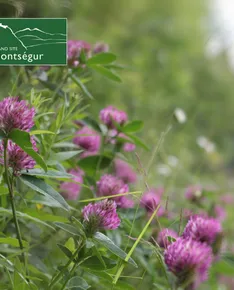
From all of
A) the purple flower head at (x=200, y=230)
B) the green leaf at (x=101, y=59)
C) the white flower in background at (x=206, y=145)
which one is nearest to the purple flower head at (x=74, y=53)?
the green leaf at (x=101, y=59)

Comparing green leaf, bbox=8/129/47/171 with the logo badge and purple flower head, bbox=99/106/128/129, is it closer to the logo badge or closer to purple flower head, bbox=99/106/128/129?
the logo badge

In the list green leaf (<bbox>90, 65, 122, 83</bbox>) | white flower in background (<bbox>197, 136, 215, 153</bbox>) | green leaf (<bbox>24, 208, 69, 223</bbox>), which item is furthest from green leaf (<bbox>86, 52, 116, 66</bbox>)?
white flower in background (<bbox>197, 136, 215, 153</bbox>)

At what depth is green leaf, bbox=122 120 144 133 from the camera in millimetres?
836

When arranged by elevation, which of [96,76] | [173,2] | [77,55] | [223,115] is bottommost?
[77,55]

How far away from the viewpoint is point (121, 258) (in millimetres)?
562

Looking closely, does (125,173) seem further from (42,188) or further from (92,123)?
(42,188)

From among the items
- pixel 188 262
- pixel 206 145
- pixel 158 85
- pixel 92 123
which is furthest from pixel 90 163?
pixel 158 85

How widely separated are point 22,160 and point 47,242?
309 mm

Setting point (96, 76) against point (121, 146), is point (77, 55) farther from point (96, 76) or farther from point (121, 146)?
point (96, 76)

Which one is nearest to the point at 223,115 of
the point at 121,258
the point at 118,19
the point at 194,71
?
the point at 194,71

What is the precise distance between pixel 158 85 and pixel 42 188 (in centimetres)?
256

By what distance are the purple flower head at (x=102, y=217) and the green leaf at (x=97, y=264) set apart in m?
0.05

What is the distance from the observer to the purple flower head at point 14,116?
0.52 m

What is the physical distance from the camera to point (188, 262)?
46 centimetres
